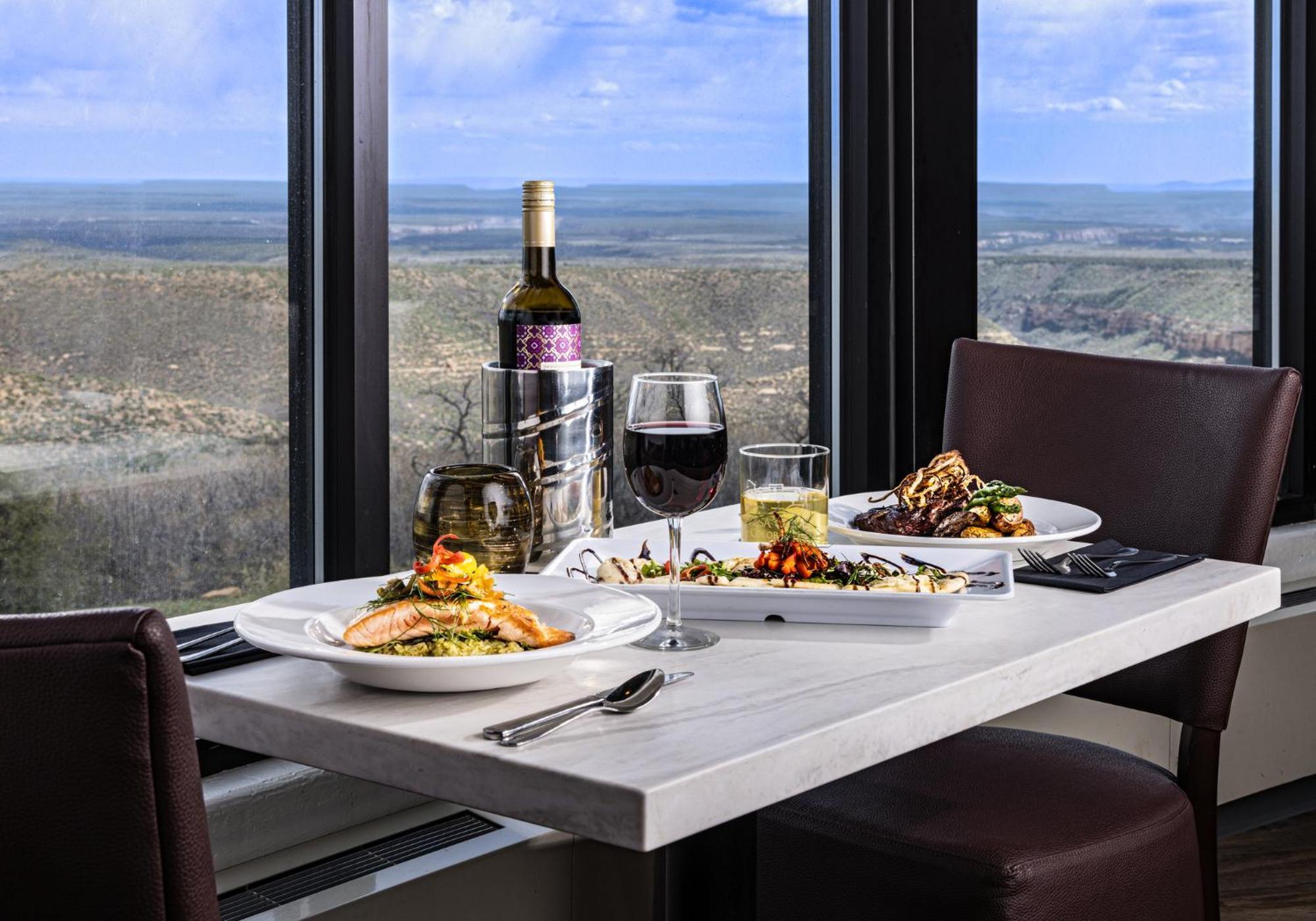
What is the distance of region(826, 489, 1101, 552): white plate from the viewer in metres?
1.39

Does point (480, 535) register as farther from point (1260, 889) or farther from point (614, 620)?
point (1260, 889)

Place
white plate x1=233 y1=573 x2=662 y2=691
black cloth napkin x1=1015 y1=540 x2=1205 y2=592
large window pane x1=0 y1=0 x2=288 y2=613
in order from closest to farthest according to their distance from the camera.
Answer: white plate x1=233 y1=573 x2=662 y2=691 < black cloth napkin x1=1015 y1=540 x2=1205 y2=592 < large window pane x1=0 y1=0 x2=288 y2=613

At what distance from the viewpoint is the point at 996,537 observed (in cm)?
142

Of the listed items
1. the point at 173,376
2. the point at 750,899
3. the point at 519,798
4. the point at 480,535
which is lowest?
the point at 750,899

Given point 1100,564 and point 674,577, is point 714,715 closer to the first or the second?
point 674,577

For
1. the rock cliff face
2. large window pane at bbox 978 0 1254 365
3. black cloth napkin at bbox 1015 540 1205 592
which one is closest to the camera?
black cloth napkin at bbox 1015 540 1205 592

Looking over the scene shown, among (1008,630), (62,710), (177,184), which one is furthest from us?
(177,184)

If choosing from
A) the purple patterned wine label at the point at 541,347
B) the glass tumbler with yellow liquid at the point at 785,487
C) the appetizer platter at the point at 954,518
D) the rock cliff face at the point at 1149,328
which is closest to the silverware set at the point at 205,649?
the purple patterned wine label at the point at 541,347

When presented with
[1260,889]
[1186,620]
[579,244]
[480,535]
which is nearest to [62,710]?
[480,535]

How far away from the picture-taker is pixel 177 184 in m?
1.65

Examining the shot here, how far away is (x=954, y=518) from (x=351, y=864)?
0.83 metres

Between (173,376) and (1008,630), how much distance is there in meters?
1.01

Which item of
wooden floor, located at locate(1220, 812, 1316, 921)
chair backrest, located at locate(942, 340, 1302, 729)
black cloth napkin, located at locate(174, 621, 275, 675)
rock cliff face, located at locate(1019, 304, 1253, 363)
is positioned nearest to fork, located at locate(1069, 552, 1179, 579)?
chair backrest, located at locate(942, 340, 1302, 729)

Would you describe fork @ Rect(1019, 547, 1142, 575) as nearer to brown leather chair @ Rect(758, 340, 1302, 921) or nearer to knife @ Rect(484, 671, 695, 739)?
brown leather chair @ Rect(758, 340, 1302, 921)
